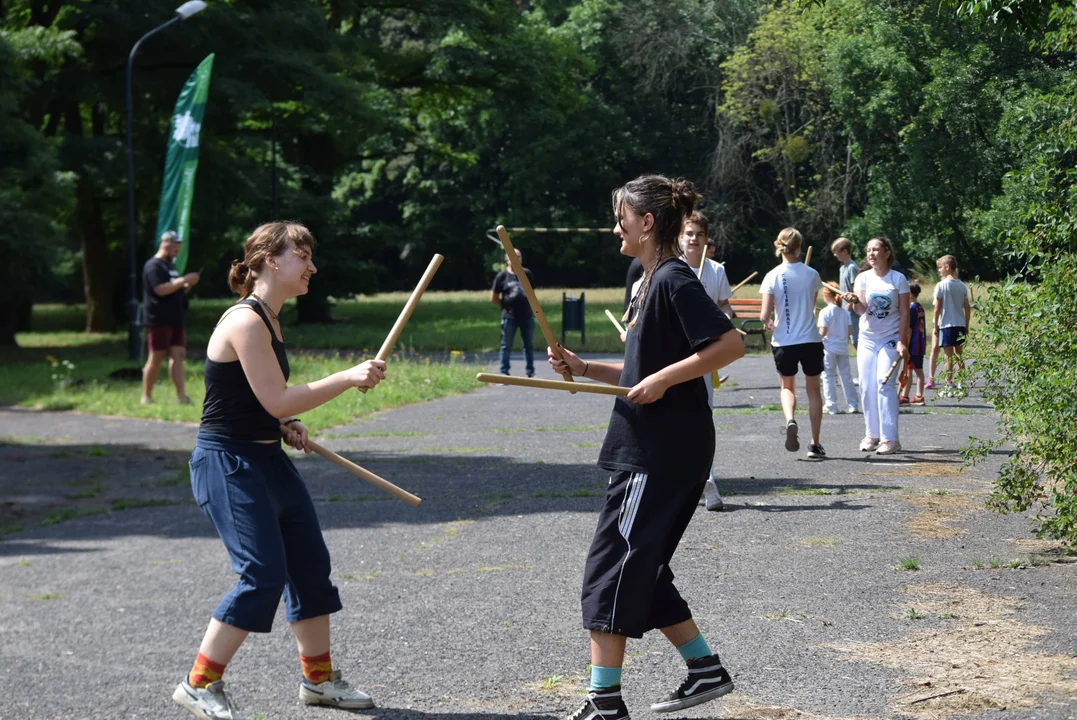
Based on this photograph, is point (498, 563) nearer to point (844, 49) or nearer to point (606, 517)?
point (606, 517)

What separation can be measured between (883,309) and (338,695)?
6.90m

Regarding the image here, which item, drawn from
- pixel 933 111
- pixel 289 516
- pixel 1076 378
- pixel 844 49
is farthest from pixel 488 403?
pixel 844 49

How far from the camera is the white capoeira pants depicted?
10273 mm

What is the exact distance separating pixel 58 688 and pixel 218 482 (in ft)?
4.74

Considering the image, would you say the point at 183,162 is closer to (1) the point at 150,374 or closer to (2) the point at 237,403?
(1) the point at 150,374

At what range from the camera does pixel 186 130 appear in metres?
21.5

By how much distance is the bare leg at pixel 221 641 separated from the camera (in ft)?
14.5

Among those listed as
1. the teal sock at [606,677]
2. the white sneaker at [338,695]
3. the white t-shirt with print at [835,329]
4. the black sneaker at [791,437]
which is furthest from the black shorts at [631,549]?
the white t-shirt with print at [835,329]

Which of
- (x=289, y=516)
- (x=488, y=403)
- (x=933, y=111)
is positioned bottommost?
(x=488, y=403)

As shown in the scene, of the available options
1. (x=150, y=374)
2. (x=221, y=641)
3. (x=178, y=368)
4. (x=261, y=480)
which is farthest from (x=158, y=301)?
(x=221, y=641)

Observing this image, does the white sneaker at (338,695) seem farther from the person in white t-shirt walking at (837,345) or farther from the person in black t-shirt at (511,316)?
the person in black t-shirt at (511,316)

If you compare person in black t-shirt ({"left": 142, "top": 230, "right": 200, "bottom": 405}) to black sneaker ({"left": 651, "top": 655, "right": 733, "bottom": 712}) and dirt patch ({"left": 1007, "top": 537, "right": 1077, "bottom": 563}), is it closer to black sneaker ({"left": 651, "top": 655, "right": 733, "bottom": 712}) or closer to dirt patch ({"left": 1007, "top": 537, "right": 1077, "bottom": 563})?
dirt patch ({"left": 1007, "top": 537, "right": 1077, "bottom": 563})

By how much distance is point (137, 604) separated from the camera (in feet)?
22.2

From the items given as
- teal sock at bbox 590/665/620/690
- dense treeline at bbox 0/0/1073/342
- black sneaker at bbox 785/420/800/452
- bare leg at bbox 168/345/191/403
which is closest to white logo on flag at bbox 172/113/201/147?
dense treeline at bbox 0/0/1073/342
